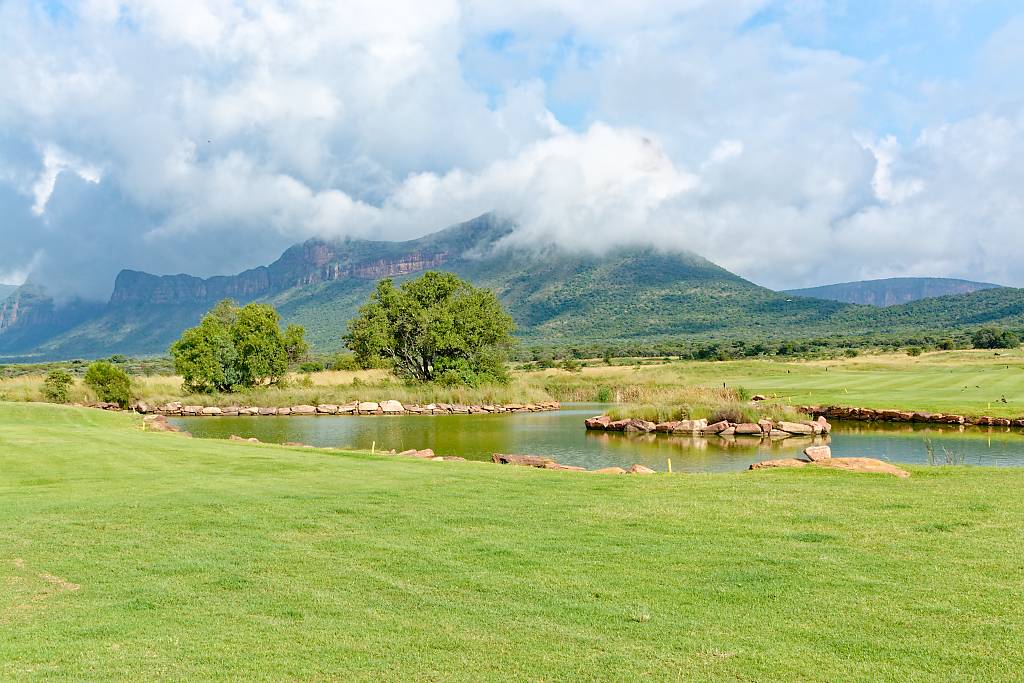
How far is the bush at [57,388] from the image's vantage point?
46.7 meters

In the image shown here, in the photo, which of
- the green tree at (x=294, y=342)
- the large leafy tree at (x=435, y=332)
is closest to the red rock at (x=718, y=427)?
the large leafy tree at (x=435, y=332)

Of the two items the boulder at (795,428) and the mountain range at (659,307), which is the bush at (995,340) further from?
the boulder at (795,428)

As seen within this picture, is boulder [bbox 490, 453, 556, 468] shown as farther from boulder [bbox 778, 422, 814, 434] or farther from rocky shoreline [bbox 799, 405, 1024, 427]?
rocky shoreline [bbox 799, 405, 1024, 427]

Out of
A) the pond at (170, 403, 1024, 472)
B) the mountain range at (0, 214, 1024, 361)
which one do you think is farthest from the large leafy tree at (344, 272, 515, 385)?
the mountain range at (0, 214, 1024, 361)

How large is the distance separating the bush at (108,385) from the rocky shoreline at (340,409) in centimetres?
73

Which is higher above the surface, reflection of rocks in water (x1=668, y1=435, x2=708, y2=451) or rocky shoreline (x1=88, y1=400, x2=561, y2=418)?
rocky shoreline (x1=88, y1=400, x2=561, y2=418)

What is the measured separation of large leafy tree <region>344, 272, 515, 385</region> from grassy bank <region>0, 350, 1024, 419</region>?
2.20 metres

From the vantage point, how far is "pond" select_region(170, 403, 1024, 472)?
2356cm

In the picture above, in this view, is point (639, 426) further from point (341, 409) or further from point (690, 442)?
point (341, 409)

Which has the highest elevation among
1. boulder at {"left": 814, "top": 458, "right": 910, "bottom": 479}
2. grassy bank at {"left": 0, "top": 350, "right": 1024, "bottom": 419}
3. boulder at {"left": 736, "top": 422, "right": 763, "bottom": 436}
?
grassy bank at {"left": 0, "top": 350, "right": 1024, "bottom": 419}

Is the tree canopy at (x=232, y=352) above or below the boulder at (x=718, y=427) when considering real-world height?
above

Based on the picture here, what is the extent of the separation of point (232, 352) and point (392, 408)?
47.1ft

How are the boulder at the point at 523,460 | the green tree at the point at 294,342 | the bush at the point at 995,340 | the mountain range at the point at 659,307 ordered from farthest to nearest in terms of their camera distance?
the mountain range at the point at 659,307 → the bush at the point at 995,340 → the green tree at the point at 294,342 → the boulder at the point at 523,460

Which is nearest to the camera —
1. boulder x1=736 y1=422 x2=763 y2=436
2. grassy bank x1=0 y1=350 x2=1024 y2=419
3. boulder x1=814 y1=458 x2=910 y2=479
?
boulder x1=814 y1=458 x2=910 y2=479
